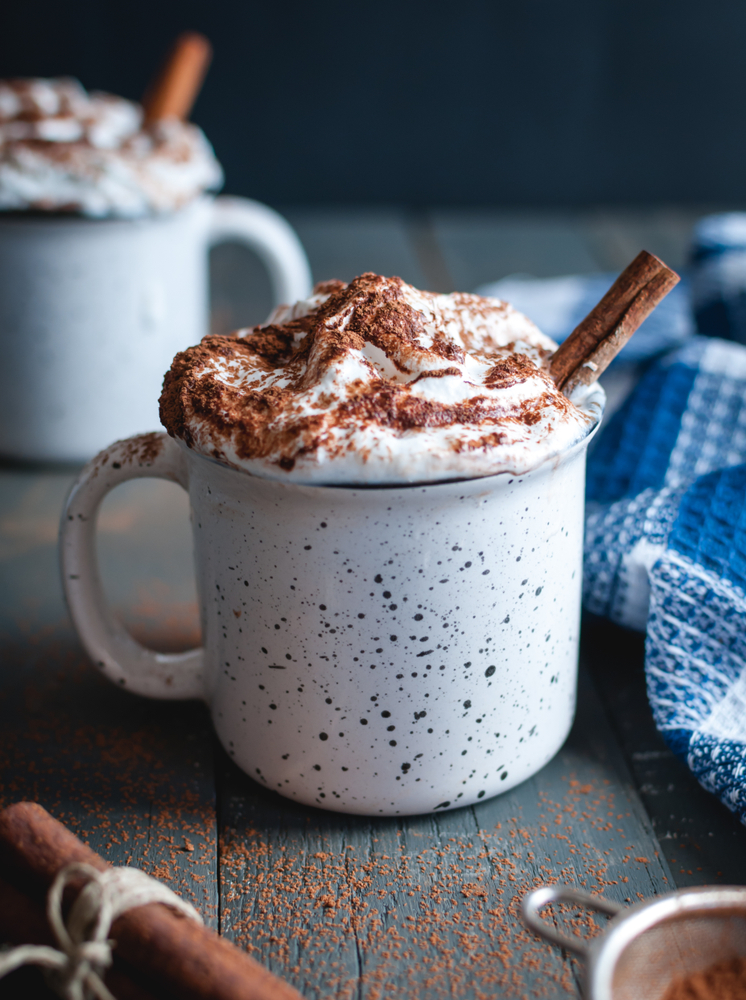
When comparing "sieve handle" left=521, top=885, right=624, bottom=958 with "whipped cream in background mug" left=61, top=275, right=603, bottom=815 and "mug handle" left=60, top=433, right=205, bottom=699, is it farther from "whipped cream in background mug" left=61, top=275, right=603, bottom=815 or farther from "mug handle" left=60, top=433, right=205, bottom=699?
"mug handle" left=60, top=433, right=205, bottom=699

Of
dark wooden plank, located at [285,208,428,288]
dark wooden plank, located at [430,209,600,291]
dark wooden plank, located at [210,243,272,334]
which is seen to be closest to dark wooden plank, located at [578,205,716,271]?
dark wooden plank, located at [430,209,600,291]

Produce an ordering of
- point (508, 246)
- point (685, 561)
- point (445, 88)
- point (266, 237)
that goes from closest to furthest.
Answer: point (685, 561), point (266, 237), point (508, 246), point (445, 88)

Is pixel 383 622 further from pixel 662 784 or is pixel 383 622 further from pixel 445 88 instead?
pixel 445 88

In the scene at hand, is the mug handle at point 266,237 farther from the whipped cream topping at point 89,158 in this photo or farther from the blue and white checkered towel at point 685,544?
the blue and white checkered towel at point 685,544

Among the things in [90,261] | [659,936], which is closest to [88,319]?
[90,261]

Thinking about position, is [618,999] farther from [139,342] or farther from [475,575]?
[139,342]

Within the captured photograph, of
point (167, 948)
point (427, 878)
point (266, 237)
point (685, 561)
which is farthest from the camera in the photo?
point (266, 237)
